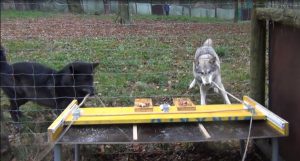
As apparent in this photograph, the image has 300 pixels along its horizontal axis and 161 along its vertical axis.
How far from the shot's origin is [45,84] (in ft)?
14.6

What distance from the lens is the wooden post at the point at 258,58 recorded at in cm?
385

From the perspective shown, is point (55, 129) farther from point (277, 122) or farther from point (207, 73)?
point (207, 73)

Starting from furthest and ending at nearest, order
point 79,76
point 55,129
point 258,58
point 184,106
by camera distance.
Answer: point 79,76 < point 258,58 < point 184,106 < point 55,129

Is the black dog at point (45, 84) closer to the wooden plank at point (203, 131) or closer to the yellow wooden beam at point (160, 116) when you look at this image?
the yellow wooden beam at point (160, 116)

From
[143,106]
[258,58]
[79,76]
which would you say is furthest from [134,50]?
[143,106]

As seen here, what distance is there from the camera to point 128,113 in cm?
334

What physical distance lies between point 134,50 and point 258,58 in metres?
3.08

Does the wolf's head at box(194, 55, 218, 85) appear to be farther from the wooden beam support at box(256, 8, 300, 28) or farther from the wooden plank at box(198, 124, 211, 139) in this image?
the wooden plank at box(198, 124, 211, 139)

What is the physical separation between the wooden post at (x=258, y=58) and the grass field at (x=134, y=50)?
39.7 inches

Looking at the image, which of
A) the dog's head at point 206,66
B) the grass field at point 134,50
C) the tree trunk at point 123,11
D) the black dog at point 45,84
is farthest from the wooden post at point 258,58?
the tree trunk at point 123,11

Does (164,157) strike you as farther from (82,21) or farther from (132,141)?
(82,21)

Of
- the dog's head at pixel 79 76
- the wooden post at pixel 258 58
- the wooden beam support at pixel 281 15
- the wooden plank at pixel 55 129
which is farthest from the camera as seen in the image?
the dog's head at pixel 79 76

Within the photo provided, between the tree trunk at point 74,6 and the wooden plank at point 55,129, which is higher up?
the tree trunk at point 74,6

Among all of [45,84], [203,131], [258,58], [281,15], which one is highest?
[281,15]
